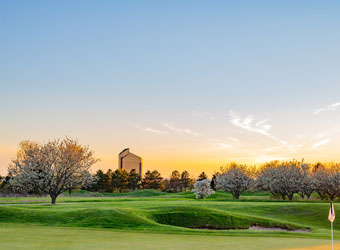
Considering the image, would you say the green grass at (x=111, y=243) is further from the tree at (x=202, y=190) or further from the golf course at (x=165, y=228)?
the tree at (x=202, y=190)

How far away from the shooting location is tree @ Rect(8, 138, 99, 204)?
4500cm

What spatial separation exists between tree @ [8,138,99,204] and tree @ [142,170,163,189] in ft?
238

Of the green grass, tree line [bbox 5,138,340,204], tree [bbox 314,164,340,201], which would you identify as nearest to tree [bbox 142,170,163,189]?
tree line [bbox 5,138,340,204]

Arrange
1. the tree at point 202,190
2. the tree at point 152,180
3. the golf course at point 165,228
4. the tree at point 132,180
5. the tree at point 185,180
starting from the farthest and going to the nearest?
the tree at point 185,180 → the tree at point 152,180 → the tree at point 132,180 → the tree at point 202,190 → the golf course at point 165,228

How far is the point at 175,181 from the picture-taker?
130375mm

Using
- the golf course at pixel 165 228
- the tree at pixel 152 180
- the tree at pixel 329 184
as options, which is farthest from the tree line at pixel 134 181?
the golf course at pixel 165 228

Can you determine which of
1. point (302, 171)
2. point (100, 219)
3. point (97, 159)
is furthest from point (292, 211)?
point (302, 171)

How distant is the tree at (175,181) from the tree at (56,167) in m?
82.2

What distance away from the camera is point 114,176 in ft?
361

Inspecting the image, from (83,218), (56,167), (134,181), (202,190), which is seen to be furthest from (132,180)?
(83,218)

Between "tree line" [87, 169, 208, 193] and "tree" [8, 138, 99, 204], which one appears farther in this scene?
"tree line" [87, 169, 208, 193]

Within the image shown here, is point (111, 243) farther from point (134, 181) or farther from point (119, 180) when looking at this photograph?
point (134, 181)

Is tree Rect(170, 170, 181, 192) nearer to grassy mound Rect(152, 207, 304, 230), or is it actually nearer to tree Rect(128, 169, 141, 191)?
tree Rect(128, 169, 141, 191)

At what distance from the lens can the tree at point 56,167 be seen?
4500 cm
